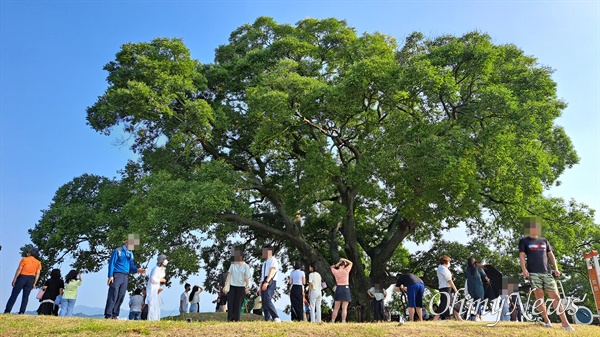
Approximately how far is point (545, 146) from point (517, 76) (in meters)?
3.56

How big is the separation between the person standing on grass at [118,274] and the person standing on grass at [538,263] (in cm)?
731

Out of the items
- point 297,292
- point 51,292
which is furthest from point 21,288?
point 297,292

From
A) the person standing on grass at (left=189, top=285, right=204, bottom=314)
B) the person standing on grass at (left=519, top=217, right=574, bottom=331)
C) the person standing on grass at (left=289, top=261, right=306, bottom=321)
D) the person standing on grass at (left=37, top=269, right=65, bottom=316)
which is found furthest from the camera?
the person standing on grass at (left=189, top=285, right=204, bottom=314)

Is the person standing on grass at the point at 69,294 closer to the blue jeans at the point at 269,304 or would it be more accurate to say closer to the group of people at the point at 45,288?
the group of people at the point at 45,288

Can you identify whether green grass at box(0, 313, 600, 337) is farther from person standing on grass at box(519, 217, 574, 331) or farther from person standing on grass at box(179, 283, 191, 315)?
person standing on grass at box(179, 283, 191, 315)

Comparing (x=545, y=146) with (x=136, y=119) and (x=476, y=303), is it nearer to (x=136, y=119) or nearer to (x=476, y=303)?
(x=476, y=303)

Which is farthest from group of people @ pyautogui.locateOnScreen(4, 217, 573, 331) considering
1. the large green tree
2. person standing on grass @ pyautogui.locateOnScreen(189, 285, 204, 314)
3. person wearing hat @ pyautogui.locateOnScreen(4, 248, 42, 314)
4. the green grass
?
the large green tree

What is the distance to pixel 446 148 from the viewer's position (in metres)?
16.0

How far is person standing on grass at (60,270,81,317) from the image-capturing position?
12273 mm

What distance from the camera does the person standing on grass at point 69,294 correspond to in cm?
1227

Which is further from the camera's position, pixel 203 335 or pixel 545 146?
pixel 545 146

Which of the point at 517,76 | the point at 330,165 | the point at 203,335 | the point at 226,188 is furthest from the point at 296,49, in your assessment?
the point at 203,335

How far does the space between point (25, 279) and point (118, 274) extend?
3504 millimetres

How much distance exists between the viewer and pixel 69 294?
12.3 metres
